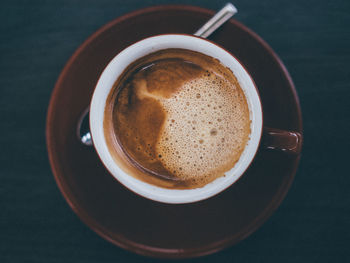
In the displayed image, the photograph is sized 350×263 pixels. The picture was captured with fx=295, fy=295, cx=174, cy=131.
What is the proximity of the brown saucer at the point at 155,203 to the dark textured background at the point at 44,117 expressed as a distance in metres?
0.19

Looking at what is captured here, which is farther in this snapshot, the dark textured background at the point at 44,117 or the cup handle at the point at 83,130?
the dark textured background at the point at 44,117

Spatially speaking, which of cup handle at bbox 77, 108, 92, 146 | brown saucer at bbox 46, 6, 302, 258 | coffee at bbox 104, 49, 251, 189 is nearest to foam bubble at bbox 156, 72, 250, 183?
coffee at bbox 104, 49, 251, 189

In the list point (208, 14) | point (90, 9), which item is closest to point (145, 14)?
point (208, 14)

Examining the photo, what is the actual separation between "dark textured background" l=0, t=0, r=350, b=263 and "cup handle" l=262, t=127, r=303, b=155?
36 centimetres

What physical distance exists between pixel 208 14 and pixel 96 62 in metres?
0.38

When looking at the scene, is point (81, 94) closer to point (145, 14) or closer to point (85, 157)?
point (85, 157)

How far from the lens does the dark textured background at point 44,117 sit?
1.07 metres

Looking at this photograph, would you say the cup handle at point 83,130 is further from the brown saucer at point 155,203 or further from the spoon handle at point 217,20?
the spoon handle at point 217,20

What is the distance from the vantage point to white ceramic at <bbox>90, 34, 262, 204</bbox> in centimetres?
77

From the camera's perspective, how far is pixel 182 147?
92cm

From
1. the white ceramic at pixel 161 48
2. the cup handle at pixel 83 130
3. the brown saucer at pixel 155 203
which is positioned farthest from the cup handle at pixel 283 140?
the cup handle at pixel 83 130

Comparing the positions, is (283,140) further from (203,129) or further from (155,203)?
(155,203)

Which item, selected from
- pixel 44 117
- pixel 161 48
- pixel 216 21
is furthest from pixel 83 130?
pixel 216 21

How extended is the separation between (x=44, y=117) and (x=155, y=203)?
530mm
